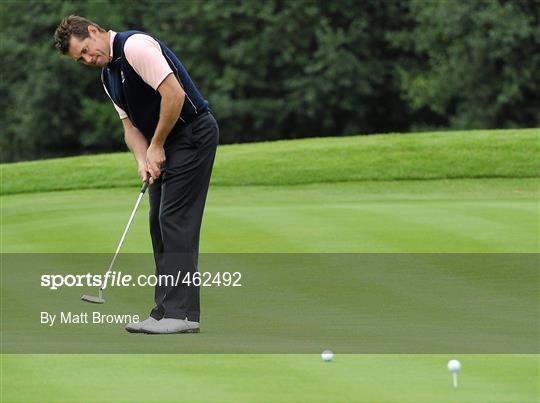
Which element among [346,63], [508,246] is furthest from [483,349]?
[346,63]

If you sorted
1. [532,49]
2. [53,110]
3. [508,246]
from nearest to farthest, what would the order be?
[508,246]
[532,49]
[53,110]

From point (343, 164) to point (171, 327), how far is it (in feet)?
33.7

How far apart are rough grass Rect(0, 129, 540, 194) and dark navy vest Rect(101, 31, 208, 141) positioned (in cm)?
945

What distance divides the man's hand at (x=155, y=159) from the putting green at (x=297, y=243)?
1.29 m

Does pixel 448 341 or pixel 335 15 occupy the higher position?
pixel 335 15

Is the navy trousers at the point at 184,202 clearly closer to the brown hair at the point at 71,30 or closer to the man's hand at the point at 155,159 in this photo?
the man's hand at the point at 155,159

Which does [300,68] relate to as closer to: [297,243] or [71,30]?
[297,243]

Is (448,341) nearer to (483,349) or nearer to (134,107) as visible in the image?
(483,349)

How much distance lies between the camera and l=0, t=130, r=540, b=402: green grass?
4746mm

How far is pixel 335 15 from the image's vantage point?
47.1 m

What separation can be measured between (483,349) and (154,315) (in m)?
1.85
